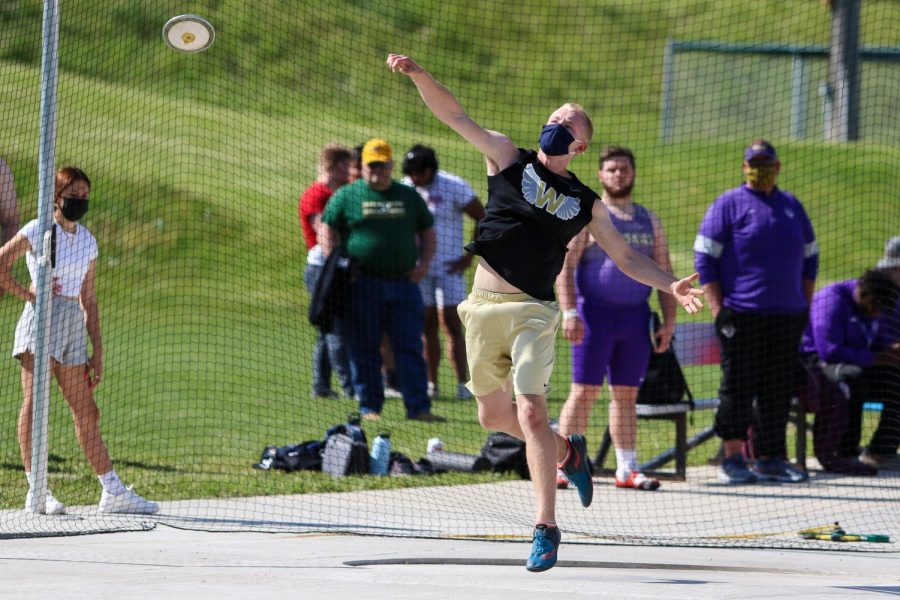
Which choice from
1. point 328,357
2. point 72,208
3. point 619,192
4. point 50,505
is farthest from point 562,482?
point 328,357

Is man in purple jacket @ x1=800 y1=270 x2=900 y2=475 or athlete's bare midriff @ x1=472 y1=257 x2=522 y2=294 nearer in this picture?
athlete's bare midriff @ x1=472 y1=257 x2=522 y2=294

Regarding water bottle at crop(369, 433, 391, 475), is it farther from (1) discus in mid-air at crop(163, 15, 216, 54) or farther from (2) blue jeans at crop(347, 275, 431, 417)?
(1) discus in mid-air at crop(163, 15, 216, 54)

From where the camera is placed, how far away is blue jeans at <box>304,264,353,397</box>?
11.1 meters

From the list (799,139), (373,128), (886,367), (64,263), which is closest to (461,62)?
(373,128)

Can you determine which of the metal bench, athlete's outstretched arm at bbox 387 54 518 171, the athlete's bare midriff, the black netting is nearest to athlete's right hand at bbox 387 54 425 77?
athlete's outstretched arm at bbox 387 54 518 171

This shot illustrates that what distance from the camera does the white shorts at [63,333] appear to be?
7.36 meters

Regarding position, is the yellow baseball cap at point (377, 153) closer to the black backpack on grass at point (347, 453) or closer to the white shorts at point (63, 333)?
the black backpack on grass at point (347, 453)

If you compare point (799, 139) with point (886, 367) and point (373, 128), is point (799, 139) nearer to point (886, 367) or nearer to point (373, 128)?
point (373, 128)

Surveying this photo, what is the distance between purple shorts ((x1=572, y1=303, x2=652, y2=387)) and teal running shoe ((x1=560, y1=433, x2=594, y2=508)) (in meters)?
2.16

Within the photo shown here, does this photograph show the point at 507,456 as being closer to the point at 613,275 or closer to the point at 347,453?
the point at 347,453

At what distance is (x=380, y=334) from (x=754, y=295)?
3.08m

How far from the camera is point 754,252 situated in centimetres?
898

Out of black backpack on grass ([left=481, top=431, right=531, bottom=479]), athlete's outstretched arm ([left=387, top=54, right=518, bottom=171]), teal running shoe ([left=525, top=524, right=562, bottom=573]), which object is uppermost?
athlete's outstretched arm ([left=387, top=54, right=518, bottom=171])

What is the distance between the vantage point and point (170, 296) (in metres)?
18.1
